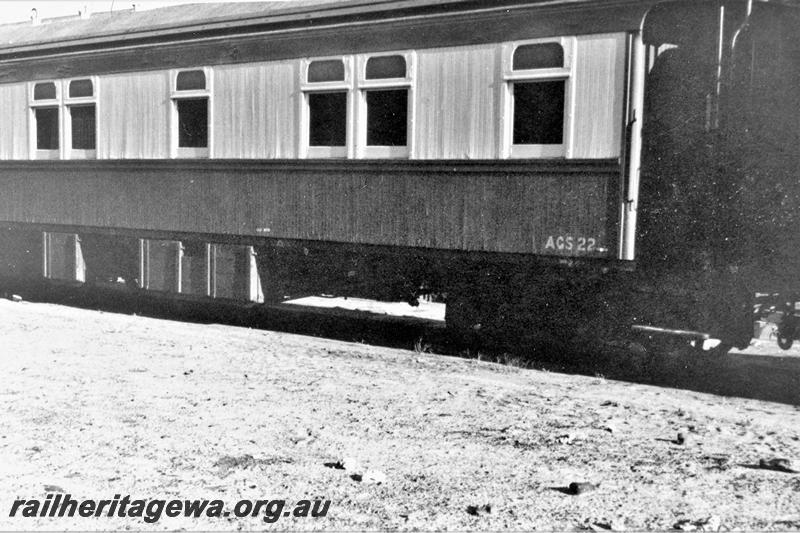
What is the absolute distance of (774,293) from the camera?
25.6 ft

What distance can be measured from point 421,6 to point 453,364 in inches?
141

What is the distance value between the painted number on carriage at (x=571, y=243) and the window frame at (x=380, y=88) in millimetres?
1840

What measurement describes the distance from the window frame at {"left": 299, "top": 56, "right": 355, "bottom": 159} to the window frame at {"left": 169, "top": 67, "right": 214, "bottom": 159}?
1508 millimetres

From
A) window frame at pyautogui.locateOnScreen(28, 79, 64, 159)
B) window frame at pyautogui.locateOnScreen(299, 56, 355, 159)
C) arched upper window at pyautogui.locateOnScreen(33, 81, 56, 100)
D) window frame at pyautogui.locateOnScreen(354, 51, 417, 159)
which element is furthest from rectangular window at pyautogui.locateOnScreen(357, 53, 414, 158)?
arched upper window at pyautogui.locateOnScreen(33, 81, 56, 100)

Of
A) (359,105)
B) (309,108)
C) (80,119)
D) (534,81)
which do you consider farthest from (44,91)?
(534,81)

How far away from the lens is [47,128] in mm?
12914

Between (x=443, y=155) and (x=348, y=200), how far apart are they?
126 centimetres

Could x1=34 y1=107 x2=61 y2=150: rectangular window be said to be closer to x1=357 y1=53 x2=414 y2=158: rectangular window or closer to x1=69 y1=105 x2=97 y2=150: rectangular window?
x1=69 y1=105 x2=97 y2=150: rectangular window

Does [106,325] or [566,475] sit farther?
[106,325]

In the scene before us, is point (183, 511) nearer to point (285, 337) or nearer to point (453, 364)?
point (453, 364)

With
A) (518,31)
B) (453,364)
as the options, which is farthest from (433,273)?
(518,31)

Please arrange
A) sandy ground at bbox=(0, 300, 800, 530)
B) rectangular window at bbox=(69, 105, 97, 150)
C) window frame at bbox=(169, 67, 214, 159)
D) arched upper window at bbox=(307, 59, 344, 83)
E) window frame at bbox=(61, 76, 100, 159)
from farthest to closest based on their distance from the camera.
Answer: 1. rectangular window at bbox=(69, 105, 97, 150)
2. window frame at bbox=(61, 76, 100, 159)
3. window frame at bbox=(169, 67, 214, 159)
4. arched upper window at bbox=(307, 59, 344, 83)
5. sandy ground at bbox=(0, 300, 800, 530)

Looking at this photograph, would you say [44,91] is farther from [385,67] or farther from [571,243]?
[571,243]

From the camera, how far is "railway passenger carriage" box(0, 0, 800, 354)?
7.69 m
